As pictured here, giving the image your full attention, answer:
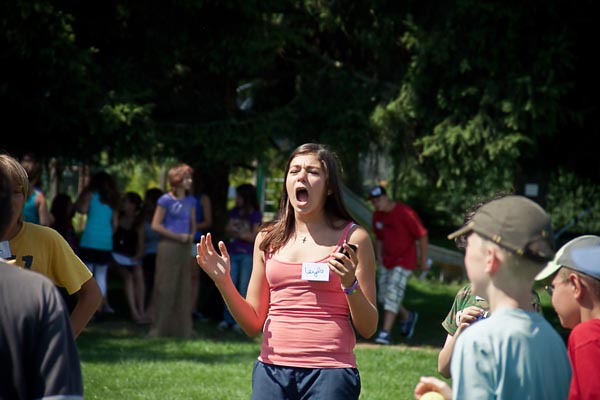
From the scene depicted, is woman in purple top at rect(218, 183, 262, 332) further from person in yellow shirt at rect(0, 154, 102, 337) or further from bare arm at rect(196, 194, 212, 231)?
person in yellow shirt at rect(0, 154, 102, 337)

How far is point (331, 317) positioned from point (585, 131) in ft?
28.6

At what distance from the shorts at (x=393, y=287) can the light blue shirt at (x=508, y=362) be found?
9.23 m

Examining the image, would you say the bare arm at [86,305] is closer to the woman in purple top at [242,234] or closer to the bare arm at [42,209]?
the bare arm at [42,209]

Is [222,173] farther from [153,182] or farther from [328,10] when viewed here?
[153,182]

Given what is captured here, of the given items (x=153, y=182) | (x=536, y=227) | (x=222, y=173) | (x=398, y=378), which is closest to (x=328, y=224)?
(x=536, y=227)

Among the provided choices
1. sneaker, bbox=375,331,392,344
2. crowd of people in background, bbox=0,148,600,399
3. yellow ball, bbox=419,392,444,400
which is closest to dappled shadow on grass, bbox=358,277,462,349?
sneaker, bbox=375,331,392,344

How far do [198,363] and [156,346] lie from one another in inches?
49.3

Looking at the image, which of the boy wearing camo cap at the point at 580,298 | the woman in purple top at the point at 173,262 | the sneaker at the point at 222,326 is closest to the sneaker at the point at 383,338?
the sneaker at the point at 222,326

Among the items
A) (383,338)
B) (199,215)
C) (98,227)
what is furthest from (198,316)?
(383,338)

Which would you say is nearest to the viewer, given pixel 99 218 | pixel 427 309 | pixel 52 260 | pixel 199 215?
pixel 52 260

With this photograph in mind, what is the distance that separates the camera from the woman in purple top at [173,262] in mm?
11016

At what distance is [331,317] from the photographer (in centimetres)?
418

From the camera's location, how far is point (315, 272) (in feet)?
13.6

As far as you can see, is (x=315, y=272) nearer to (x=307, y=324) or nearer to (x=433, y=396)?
(x=307, y=324)
